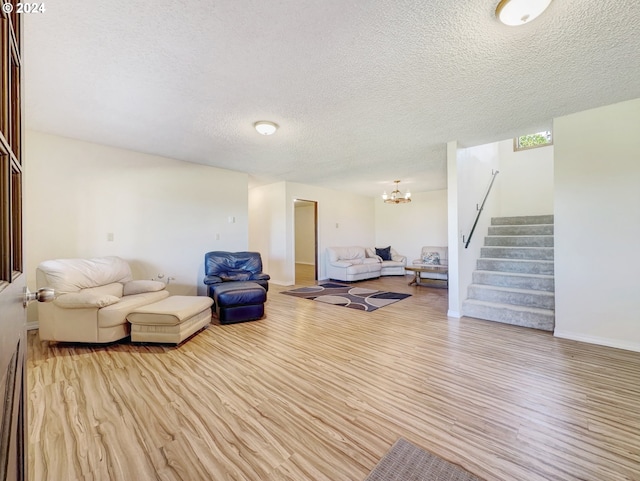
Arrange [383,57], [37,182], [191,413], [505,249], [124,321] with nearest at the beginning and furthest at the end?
[191,413], [383,57], [124,321], [37,182], [505,249]

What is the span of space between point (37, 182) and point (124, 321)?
7.13ft

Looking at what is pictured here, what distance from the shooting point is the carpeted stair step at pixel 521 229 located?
175 inches

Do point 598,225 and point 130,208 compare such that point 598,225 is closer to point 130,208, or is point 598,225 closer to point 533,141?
point 533,141

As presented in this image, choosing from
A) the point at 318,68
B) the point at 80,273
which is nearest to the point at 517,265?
the point at 318,68

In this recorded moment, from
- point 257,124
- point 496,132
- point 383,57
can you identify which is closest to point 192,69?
point 257,124

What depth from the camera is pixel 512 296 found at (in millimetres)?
3627

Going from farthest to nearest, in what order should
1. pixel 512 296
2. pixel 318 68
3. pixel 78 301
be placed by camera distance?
pixel 512 296
pixel 78 301
pixel 318 68

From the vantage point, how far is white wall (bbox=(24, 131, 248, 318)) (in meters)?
3.33

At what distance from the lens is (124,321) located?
282cm

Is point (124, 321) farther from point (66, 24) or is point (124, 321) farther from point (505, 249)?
point (505, 249)

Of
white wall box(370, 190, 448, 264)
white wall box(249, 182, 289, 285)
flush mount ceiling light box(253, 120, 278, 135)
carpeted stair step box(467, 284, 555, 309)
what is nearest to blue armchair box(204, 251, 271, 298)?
white wall box(249, 182, 289, 285)

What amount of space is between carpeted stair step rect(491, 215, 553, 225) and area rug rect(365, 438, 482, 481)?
4.95 m

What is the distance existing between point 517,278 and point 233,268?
4.41m

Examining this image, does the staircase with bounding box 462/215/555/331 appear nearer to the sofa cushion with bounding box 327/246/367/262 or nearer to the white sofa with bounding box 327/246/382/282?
the white sofa with bounding box 327/246/382/282
